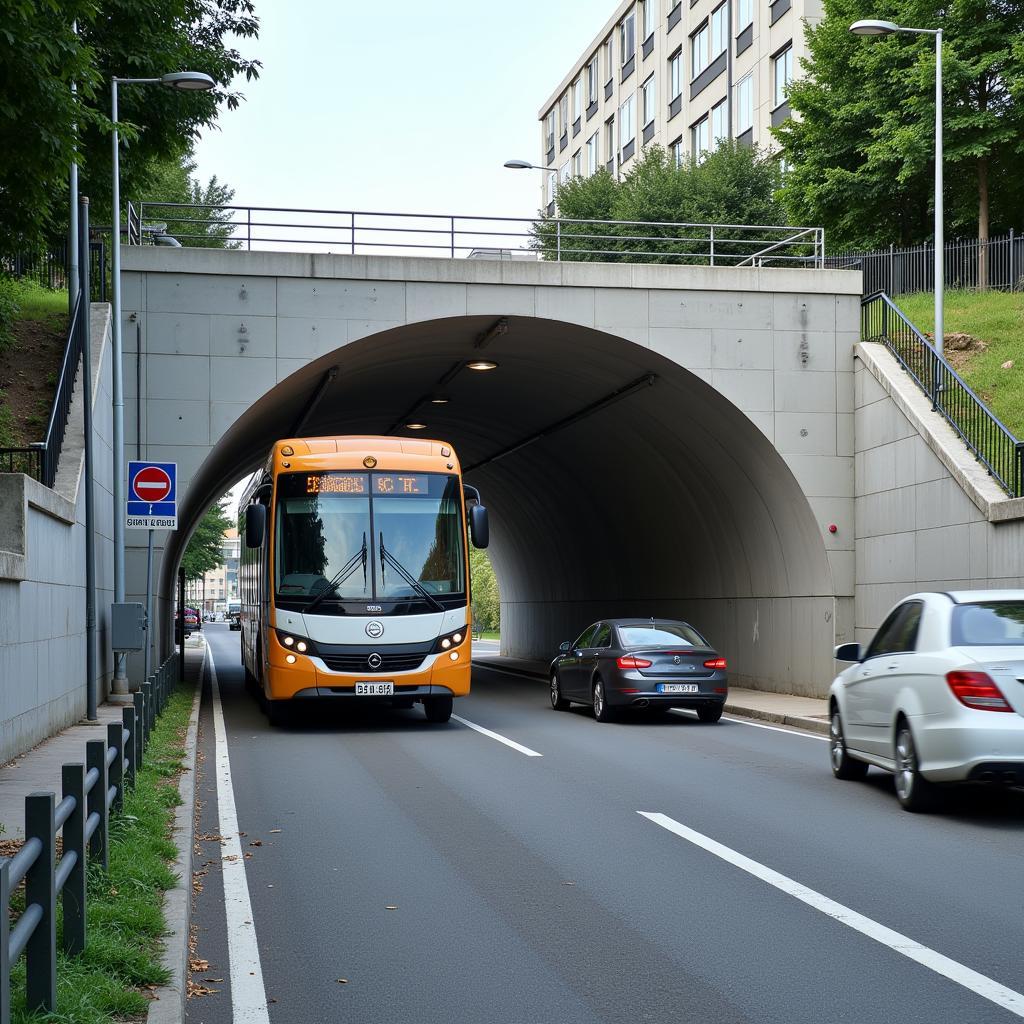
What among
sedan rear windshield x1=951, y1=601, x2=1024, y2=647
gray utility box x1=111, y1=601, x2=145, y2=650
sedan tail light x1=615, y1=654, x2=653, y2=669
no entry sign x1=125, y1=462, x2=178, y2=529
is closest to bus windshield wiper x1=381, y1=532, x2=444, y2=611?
sedan tail light x1=615, y1=654, x2=653, y2=669

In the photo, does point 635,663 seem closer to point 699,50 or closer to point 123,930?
point 123,930

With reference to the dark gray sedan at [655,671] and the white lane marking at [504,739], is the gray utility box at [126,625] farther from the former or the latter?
the dark gray sedan at [655,671]

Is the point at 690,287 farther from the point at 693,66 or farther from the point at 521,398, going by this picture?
the point at 693,66

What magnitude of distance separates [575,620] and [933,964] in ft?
111

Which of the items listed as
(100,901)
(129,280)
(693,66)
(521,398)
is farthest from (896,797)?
(693,66)

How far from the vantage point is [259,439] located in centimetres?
3153

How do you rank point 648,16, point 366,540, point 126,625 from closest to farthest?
point 366,540, point 126,625, point 648,16

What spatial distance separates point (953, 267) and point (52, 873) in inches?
1261

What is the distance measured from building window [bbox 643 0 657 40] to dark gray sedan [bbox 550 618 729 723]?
165ft

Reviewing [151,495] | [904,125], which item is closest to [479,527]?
[151,495]

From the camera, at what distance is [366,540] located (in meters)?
18.0

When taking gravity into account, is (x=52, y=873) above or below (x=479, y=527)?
below

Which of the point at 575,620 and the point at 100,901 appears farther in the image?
the point at 575,620

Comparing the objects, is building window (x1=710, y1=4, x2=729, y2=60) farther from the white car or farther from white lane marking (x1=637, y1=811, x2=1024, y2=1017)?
white lane marking (x1=637, y1=811, x2=1024, y2=1017)
